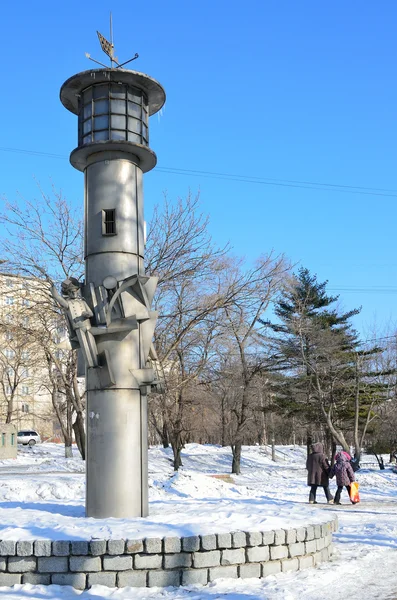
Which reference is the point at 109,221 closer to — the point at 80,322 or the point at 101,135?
the point at 101,135

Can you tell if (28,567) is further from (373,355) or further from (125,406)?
(373,355)

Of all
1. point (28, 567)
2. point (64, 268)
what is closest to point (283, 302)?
point (64, 268)

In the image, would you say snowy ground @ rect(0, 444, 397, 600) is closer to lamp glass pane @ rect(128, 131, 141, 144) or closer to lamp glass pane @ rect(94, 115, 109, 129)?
lamp glass pane @ rect(128, 131, 141, 144)

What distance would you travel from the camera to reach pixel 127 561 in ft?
23.4

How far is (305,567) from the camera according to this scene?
26.4ft

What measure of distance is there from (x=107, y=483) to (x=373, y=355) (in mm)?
30024

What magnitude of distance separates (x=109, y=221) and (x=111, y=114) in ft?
5.81

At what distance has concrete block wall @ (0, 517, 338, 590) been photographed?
7.13m

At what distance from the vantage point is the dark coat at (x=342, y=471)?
15.8 meters

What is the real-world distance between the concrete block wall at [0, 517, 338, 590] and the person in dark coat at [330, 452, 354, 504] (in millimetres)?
8946

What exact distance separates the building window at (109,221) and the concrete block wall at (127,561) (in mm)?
4777

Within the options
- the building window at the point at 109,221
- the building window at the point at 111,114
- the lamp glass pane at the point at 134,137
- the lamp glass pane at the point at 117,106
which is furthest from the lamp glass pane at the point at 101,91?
the building window at the point at 109,221

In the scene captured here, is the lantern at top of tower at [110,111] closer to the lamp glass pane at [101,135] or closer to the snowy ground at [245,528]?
the lamp glass pane at [101,135]

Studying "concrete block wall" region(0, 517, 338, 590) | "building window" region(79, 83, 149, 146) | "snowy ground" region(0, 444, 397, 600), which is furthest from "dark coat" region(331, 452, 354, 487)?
"building window" region(79, 83, 149, 146)
